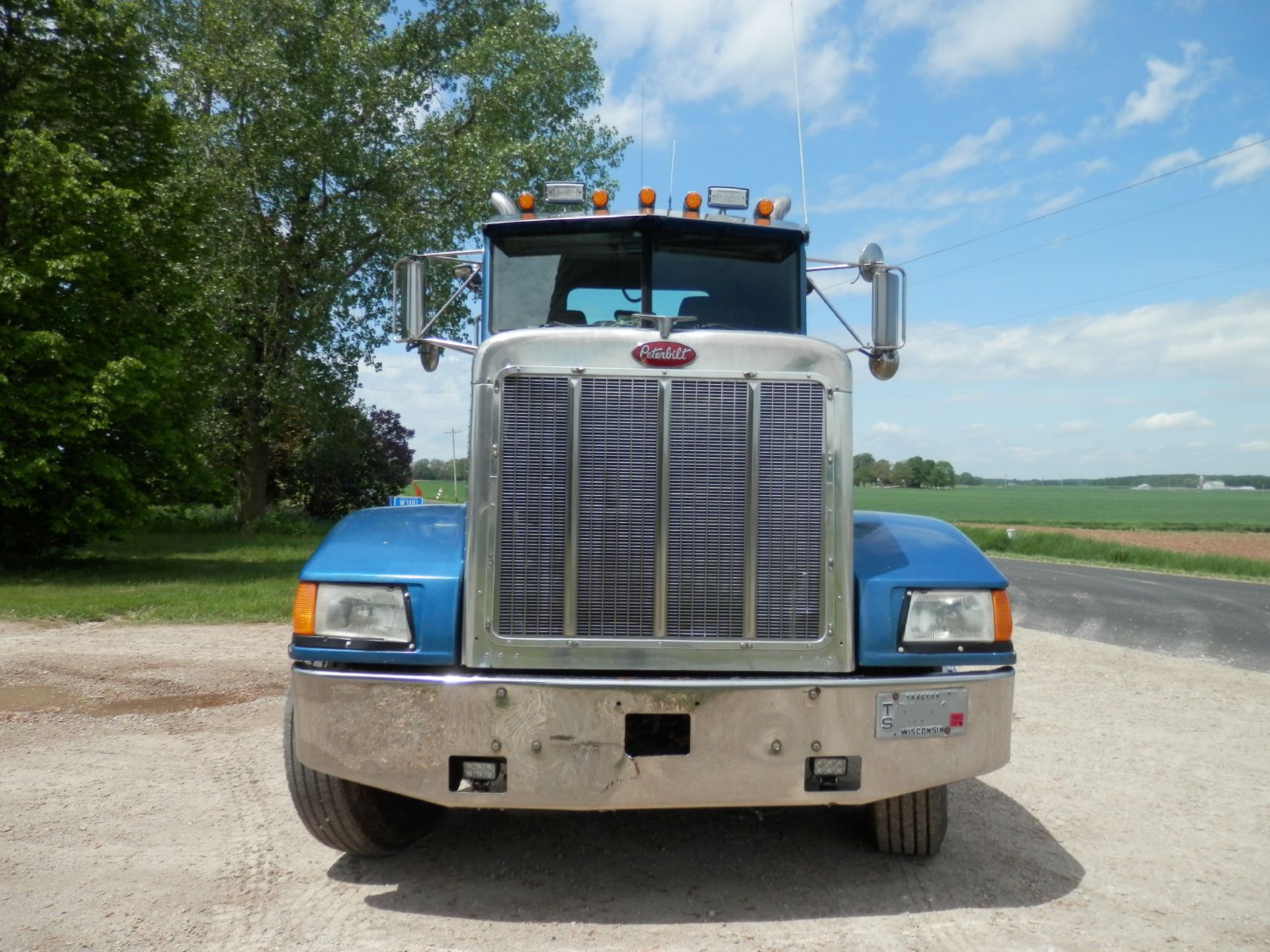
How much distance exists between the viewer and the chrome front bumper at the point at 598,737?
3465 millimetres

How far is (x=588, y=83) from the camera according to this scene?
2598cm

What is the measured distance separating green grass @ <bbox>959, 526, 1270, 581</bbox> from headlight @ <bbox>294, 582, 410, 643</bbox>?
23880mm

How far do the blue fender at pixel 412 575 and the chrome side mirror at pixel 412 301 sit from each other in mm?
1431

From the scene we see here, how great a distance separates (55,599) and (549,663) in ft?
35.2

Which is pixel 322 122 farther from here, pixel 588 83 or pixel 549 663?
pixel 549 663

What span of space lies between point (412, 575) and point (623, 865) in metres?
1.41

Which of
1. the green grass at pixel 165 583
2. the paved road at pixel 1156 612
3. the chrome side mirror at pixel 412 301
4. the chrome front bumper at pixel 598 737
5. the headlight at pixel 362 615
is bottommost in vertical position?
the paved road at pixel 1156 612

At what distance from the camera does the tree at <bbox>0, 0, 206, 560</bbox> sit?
1470cm

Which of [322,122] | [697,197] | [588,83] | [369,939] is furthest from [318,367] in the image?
[369,939]

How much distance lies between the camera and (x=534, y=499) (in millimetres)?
3670

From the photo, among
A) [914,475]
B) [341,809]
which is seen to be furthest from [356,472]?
[914,475]

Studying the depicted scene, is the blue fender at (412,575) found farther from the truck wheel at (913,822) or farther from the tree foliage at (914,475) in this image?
the tree foliage at (914,475)

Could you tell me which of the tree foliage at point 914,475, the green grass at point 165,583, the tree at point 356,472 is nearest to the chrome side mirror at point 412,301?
the green grass at point 165,583

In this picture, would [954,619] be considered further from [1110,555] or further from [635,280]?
[1110,555]
